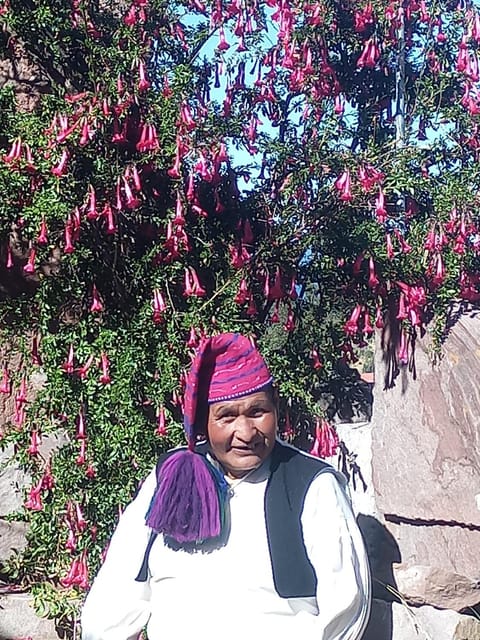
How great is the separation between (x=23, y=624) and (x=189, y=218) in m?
2.08

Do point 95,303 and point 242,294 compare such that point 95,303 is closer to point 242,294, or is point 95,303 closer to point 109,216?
point 109,216

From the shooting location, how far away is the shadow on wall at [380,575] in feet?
12.5

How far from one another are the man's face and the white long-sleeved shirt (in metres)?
0.08

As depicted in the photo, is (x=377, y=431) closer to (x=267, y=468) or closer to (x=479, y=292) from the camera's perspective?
(x=479, y=292)

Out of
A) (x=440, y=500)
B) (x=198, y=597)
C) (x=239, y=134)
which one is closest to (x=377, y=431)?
(x=440, y=500)

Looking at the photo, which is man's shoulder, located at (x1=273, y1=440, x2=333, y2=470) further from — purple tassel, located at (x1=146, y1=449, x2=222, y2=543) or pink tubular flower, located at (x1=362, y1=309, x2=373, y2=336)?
pink tubular flower, located at (x1=362, y1=309, x2=373, y2=336)

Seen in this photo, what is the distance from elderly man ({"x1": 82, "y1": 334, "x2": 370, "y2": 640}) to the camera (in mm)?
2465

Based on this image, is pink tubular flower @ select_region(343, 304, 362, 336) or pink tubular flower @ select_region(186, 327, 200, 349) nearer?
pink tubular flower @ select_region(186, 327, 200, 349)

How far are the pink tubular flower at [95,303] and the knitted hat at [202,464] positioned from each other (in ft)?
4.55

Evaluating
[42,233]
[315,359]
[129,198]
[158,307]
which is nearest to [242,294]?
[158,307]

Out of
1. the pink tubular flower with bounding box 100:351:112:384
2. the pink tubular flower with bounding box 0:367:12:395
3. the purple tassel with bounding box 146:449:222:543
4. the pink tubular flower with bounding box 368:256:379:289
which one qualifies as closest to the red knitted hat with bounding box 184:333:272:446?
the purple tassel with bounding box 146:449:222:543

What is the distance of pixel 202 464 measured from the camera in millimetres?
2633

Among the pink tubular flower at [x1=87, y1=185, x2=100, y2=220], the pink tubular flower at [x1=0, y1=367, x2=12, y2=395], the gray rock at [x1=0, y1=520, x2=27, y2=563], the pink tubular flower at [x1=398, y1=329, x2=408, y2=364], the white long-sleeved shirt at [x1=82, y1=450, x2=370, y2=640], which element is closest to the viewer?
the white long-sleeved shirt at [x1=82, y1=450, x2=370, y2=640]

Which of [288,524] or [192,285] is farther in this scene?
[192,285]
